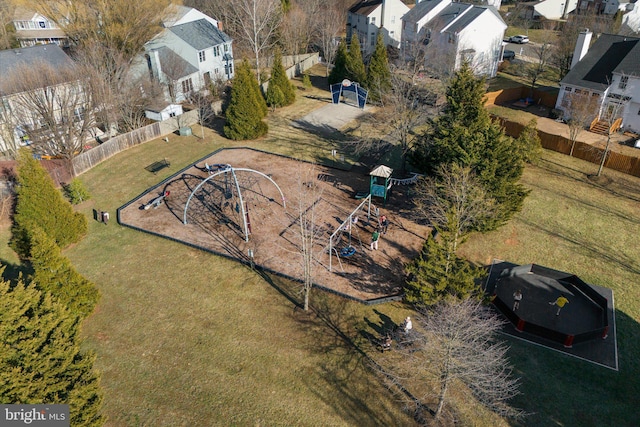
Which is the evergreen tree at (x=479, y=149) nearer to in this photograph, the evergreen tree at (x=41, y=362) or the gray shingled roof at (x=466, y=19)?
the evergreen tree at (x=41, y=362)

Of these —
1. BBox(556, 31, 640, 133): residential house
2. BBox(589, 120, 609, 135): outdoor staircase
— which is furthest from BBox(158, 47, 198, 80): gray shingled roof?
BBox(589, 120, 609, 135): outdoor staircase

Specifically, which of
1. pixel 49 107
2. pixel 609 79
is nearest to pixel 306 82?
pixel 49 107

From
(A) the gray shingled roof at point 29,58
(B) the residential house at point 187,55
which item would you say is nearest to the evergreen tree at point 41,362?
(A) the gray shingled roof at point 29,58

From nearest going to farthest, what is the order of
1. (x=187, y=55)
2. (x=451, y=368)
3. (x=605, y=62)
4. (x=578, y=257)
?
(x=451, y=368) → (x=578, y=257) → (x=605, y=62) → (x=187, y=55)

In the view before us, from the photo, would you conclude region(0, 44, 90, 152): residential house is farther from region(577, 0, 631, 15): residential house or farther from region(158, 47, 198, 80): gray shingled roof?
region(577, 0, 631, 15): residential house

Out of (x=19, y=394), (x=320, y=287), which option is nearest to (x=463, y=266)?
(x=320, y=287)

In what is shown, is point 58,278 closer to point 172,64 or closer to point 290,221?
point 290,221

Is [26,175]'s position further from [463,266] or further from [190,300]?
[463,266]
